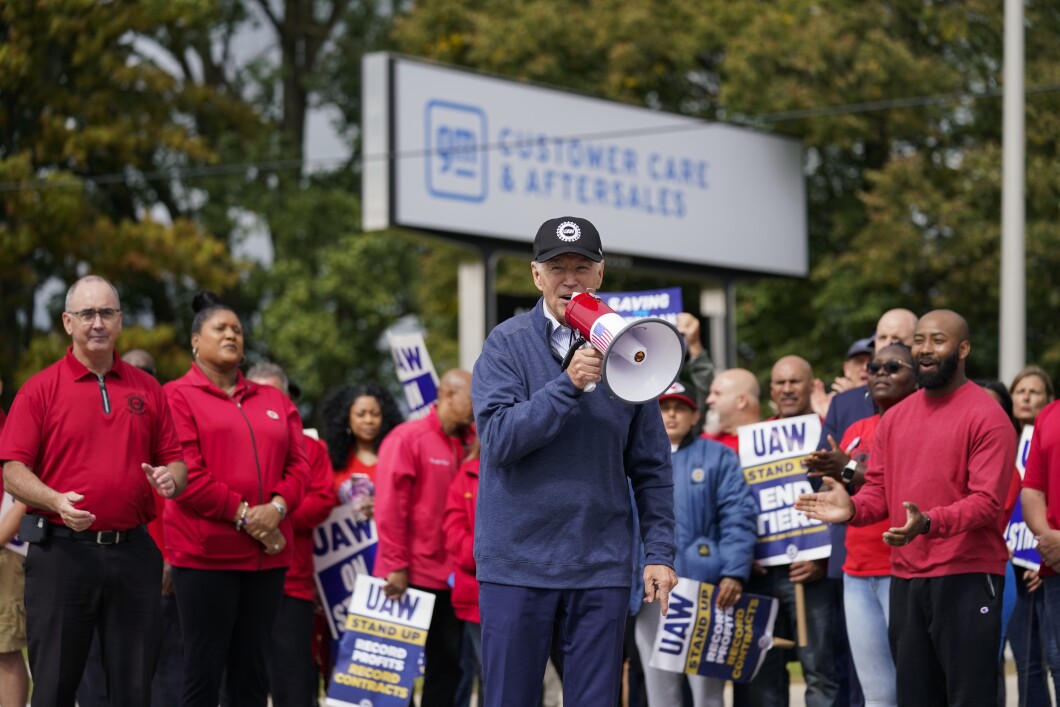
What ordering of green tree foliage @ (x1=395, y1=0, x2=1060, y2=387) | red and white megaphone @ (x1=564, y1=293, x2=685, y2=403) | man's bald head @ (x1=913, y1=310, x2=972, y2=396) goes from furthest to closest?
1. green tree foliage @ (x1=395, y1=0, x2=1060, y2=387)
2. man's bald head @ (x1=913, y1=310, x2=972, y2=396)
3. red and white megaphone @ (x1=564, y1=293, x2=685, y2=403)

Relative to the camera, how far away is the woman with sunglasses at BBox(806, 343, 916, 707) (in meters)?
7.77

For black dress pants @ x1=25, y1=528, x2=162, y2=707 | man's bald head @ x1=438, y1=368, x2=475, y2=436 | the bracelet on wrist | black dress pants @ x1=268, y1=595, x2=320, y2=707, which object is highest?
man's bald head @ x1=438, y1=368, x2=475, y2=436

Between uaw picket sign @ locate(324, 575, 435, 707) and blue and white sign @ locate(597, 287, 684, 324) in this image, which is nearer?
uaw picket sign @ locate(324, 575, 435, 707)

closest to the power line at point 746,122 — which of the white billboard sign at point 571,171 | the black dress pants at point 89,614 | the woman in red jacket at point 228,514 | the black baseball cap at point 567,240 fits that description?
the white billboard sign at point 571,171

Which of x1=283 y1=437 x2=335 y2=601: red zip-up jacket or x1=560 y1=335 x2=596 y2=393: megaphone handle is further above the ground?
x1=560 y1=335 x2=596 y2=393: megaphone handle

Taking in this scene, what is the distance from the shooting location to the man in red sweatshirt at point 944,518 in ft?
22.4

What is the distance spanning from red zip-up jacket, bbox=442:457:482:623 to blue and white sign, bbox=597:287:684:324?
2.09m

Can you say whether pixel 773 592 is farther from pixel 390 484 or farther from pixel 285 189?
pixel 285 189

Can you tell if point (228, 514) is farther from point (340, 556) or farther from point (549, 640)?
point (549, 640)

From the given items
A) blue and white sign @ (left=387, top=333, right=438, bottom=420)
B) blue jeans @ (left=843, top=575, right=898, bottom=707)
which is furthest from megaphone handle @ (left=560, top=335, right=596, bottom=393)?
blue and white sign @ (left=387, top=333, right=438, bottom=420)

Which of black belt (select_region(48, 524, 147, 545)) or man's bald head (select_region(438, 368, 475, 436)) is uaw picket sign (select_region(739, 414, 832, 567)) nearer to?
man's bald head (select_region(438, 368, 475, 436))

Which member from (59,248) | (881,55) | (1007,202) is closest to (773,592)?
(1007,202)

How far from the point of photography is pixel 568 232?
215 inches

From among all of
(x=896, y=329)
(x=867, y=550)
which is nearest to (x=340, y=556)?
(x=867, y=550)
